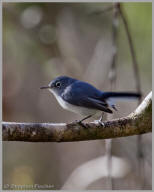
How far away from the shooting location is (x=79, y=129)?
126 inches

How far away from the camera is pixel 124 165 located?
4.67 meters

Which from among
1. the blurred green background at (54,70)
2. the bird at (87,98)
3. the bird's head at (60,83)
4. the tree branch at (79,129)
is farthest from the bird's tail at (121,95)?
the blurred green background at (54,70)

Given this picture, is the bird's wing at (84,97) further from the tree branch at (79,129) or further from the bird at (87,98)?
the tree branch at (79,129)

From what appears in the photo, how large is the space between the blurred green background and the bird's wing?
1.30 m

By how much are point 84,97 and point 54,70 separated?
2.08 metres

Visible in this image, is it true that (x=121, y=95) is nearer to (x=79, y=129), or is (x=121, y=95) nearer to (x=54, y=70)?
(x=79, y=129)

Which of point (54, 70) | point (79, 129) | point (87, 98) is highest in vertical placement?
point (54, 70)

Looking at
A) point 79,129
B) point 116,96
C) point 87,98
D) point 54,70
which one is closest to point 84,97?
point 87,98

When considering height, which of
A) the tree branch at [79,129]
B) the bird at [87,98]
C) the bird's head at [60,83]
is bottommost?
the tree branch at [79,129]

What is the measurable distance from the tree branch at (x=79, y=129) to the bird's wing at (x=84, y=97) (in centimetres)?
23

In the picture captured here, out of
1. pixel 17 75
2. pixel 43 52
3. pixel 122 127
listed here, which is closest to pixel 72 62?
pixel 43 52

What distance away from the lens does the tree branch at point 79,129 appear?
296 centimetres

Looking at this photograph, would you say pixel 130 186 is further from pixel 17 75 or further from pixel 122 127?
pixel 17 75

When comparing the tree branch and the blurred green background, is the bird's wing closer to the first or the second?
the tree branch
